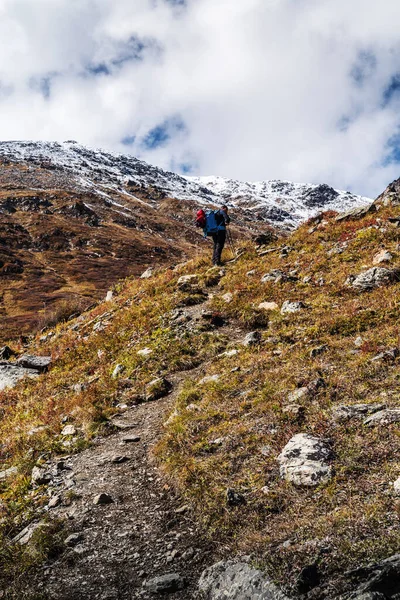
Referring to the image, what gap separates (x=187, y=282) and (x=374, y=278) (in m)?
Answer: 7.22

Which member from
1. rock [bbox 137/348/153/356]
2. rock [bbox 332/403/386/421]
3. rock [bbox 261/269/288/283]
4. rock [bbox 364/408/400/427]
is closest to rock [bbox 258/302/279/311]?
rock [bbox 261/269/288/283]

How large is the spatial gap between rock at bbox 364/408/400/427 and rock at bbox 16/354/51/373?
10797 mm

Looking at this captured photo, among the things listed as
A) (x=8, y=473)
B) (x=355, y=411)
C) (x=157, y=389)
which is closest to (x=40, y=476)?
(x=8, y=473)

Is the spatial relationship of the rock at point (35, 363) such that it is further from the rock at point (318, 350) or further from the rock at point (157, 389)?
the rock at point (318, 350)

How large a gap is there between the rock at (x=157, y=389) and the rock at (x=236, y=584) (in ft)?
17.3

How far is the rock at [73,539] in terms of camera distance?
5.09 meters

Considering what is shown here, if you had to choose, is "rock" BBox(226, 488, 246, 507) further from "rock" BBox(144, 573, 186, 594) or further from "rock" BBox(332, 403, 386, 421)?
"rock" BBox(332, 403, 386, 421)

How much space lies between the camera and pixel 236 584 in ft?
12.8

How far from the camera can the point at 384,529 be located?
154 inches

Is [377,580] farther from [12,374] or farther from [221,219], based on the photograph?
[221,219]

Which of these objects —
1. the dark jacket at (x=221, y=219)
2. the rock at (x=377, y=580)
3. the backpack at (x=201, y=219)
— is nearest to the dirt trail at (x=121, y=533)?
the rock at (x=377, y=580)

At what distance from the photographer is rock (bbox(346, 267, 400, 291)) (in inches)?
430

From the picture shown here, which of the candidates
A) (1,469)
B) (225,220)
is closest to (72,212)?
(225,220)

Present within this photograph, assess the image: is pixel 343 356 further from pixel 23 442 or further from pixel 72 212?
pixel 72 212
